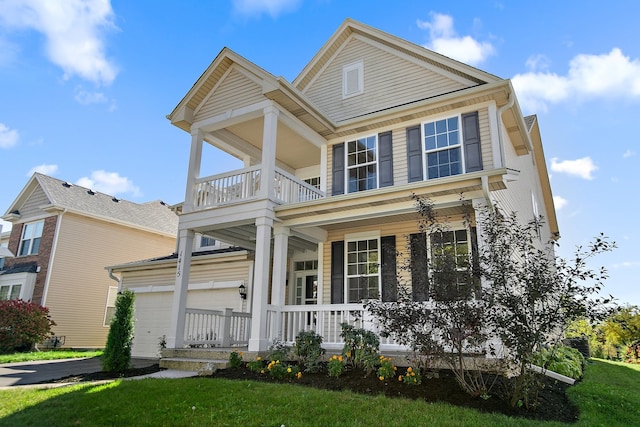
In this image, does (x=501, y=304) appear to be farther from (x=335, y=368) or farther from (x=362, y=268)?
(x=362, y=268)

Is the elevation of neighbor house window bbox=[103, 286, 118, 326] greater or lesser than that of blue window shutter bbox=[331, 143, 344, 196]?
lesser

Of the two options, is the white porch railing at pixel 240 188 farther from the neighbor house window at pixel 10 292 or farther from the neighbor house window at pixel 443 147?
the neighbor house window at pixel 10 292

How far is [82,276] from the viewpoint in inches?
797

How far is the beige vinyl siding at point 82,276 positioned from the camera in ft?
63.3

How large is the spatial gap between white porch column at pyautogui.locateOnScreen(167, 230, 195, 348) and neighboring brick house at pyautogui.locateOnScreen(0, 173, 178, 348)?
37.6 feet

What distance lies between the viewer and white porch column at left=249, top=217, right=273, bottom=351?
9.27 metres

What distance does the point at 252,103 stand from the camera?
10.9 m

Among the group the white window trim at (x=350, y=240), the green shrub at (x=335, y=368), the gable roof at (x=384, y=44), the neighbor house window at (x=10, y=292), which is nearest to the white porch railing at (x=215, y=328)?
the white window trim at (x=350, y=240)

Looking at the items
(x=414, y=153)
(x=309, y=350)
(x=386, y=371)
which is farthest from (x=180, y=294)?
(x=414, y=153)

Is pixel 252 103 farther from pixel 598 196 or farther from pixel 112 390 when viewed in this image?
pixel 598 196

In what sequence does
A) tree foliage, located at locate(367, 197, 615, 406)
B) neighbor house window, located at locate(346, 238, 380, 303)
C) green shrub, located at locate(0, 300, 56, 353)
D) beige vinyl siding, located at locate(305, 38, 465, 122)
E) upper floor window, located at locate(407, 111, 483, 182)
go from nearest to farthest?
tree foliage, located at locate(367, 197, 615, 406)
upper floor window, located at locate(407, 111, 483, 182)
neighbor house window, located at locate(346, 238, 380, 303)
beige vinyl siding, located at locate(305, 38, 465, 122)
green shrub, located at locate(0, 300, 56, 353)

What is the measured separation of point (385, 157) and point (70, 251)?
53.1ft

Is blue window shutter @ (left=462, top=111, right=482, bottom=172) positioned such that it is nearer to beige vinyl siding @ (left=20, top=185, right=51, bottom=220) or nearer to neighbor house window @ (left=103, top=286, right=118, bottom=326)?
neighbor house window @ (left=103, top=286, right=118, bottom=326)

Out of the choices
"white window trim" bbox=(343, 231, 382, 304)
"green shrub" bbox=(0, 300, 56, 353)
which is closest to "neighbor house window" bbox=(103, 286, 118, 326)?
"green shrub" bbox=(0, 300, 56, 353)
